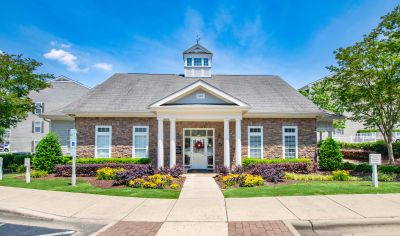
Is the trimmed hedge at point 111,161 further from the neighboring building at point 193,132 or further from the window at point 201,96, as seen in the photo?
the window at point 201,96

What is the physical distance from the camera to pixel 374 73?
49.7 feet

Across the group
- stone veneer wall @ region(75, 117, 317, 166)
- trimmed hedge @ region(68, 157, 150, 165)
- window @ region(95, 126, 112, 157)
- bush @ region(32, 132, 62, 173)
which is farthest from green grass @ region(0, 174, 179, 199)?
stone veneer wall @ region(75, 117, 317, 166)

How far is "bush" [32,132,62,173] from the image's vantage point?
51.4ft

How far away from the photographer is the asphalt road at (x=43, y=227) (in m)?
5.98

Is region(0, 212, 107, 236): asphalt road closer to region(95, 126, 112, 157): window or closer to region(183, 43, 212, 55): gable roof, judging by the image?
region(95, 126, 112, 157): window

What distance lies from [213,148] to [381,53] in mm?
→ 11261

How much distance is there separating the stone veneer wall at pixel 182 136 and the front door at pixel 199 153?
76cm

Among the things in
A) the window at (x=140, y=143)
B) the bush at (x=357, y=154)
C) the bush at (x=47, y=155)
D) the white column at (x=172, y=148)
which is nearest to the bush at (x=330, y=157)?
the white column at (x=172, y=148)

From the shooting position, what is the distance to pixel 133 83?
21.3m

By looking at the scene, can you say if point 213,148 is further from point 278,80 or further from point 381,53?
point 381,53

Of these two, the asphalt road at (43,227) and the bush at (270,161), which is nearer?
the asphalt road at (43,227)

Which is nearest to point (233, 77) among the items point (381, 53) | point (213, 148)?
point (213, 148)

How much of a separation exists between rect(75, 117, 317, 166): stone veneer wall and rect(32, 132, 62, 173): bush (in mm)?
1385

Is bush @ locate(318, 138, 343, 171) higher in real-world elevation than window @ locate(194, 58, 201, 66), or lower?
lower
